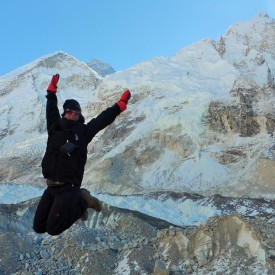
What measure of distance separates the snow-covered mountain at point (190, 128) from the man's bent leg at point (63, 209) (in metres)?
62.1

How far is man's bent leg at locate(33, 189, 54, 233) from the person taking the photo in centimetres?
702

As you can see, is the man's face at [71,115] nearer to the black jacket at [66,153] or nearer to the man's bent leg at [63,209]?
the black jacket at [66,153]

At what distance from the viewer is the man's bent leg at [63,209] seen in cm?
682

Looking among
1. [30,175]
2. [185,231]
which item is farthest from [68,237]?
[30,175]

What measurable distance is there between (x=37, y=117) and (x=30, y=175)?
48757mm

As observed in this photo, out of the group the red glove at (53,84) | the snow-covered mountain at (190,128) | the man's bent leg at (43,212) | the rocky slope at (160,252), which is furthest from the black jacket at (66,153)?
the snow-covered mountain at (190,128)

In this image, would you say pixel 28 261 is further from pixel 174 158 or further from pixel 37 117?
pixel 37 117

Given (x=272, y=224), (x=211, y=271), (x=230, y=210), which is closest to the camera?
(x=211, y=271)

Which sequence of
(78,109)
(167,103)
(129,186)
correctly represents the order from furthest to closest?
(167,103), (129,186), (78,109)

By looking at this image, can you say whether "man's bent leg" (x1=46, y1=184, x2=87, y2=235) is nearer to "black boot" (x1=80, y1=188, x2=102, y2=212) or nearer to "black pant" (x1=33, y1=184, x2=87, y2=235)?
"black pant" (x1=33, y1=184, x2=87, y2=235)

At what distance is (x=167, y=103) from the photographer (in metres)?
91.7

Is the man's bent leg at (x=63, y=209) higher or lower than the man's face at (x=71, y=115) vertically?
lower

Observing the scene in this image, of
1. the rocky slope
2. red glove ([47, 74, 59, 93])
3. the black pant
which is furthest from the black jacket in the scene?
the rocky slope

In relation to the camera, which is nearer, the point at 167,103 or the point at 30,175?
the point at 30,175
